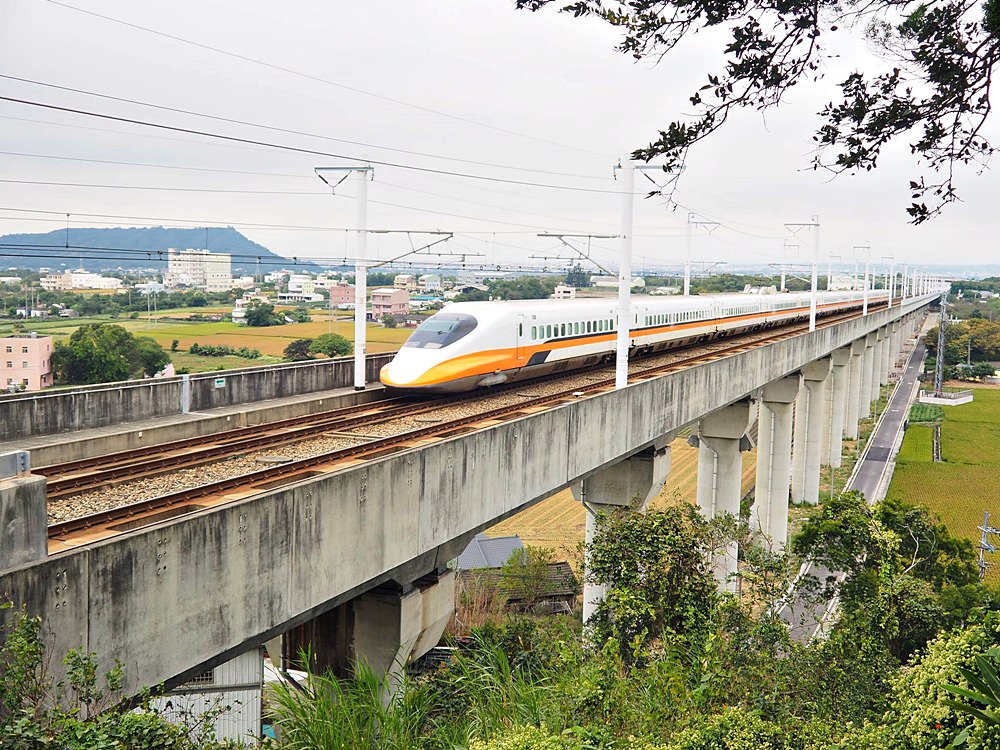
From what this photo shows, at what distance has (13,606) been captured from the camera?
292 inches

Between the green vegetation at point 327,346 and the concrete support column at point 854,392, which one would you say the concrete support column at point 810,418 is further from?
the green vegetation at point 327,346

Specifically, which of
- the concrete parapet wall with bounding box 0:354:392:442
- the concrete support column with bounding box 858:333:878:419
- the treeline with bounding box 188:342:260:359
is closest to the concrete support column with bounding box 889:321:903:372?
the concrete support column with bounding box 858:333:878:419

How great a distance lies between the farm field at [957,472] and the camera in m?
53.6

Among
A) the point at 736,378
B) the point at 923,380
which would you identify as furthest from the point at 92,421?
the point at 923,380

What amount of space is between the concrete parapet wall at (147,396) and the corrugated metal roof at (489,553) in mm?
21081

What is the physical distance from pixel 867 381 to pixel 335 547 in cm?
7849

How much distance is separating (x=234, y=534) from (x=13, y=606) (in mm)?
2385

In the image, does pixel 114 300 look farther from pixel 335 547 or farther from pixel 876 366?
pixel 876 366

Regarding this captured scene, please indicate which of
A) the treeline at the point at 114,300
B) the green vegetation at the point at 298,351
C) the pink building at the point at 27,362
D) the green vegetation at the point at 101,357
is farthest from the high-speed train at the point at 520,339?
the treeline at the point at 114,300

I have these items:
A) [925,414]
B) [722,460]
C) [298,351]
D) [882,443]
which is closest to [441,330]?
[722,460]

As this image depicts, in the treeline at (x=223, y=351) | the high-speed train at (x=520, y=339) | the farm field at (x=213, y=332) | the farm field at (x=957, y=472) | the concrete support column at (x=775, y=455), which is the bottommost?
the farm field at (x=957, y=472)

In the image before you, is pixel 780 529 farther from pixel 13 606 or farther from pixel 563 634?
pixel 13 606

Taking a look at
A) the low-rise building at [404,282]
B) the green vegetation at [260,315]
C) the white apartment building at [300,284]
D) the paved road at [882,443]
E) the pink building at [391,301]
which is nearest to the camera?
the pink building at [391,301]

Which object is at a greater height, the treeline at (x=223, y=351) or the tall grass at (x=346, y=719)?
the treeline at (x=223, y=351)
